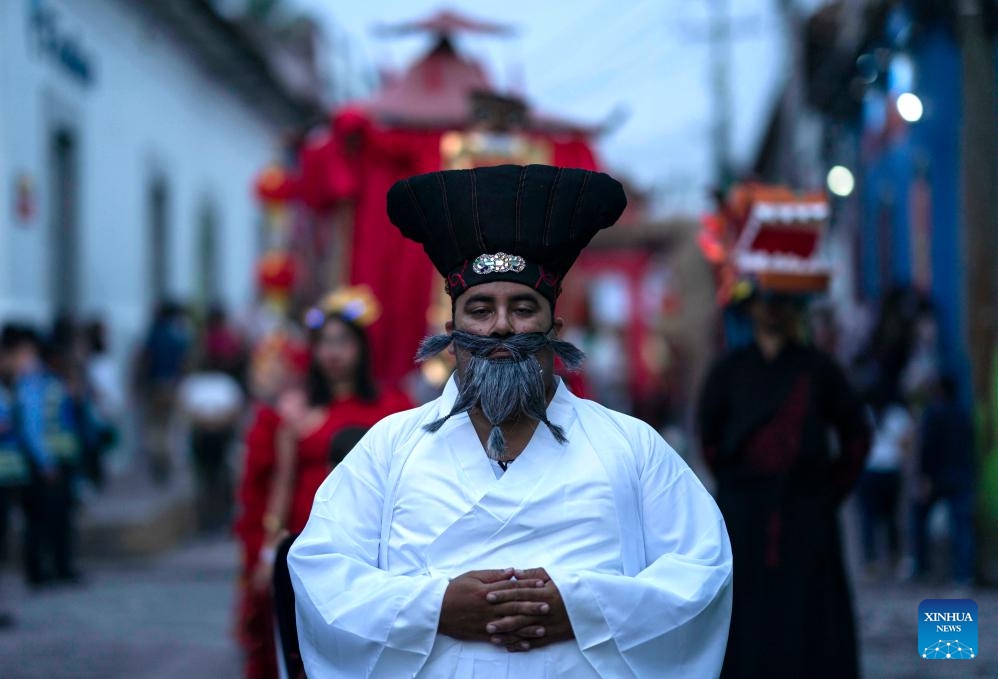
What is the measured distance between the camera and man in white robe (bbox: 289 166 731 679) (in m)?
3.45

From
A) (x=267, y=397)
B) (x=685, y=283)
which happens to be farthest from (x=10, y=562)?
Result: (x=685, y=283)

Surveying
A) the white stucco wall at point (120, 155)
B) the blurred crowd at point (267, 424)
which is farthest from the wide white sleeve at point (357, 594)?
the white stucco wall at point (120, 155)

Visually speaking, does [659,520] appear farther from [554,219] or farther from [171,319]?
[171,319]

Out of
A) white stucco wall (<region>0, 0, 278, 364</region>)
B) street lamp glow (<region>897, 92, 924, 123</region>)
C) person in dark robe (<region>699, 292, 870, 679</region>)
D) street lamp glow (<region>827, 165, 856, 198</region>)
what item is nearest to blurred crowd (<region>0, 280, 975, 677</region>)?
person in dark robe (<region>699, 292, 870, 679</region>)

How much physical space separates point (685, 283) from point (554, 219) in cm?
2064

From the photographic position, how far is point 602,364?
88.4 feet

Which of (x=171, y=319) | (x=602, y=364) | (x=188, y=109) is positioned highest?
(x=188, y=109)

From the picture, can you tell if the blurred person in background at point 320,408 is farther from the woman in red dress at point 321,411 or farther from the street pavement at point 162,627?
the street pavement at point 162,627

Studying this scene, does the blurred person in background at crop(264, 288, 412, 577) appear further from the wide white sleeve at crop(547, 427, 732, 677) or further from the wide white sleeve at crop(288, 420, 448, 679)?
the wide white sleeve at crop(547, 427, 732, 677)

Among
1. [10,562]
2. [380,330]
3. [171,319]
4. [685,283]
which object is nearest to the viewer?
[380,330]

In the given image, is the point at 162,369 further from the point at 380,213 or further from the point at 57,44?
the point at 380,213

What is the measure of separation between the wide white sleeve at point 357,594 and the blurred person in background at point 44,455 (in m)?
7.50

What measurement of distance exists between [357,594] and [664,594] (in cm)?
65

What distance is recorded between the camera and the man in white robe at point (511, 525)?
3445 millimetres
